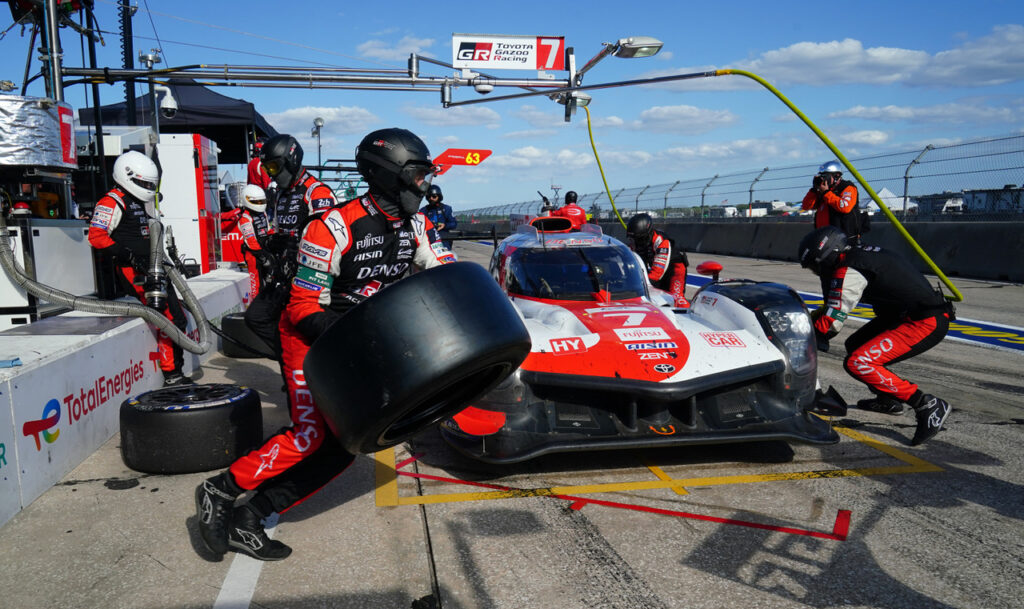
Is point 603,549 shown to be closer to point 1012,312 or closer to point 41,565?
point 41,565

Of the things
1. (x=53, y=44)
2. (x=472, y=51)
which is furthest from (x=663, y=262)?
(x=472, y=51)

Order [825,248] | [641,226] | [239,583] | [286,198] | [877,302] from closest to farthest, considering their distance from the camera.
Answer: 1. [239,583]
2. [825,248]
3. [877,302]
4. [286,198]
5. [641,226]

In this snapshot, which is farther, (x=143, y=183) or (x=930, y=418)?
(x=143, y=183)

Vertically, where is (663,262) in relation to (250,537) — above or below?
above

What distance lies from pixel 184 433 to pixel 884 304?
4.73 metres

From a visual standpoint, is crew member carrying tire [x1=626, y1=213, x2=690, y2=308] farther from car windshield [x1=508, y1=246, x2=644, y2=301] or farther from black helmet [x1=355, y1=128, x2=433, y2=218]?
black helmet [x1=355, y1=128, x2=433, y2=218]

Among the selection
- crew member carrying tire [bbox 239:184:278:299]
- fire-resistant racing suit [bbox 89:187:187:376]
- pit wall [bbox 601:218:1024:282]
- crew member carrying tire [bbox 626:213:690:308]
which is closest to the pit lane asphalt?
fire-resistant racing suit [bbox 89:187:187:376]

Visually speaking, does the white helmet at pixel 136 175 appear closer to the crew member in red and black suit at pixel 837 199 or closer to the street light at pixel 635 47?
the crew member in red and black suit at pixel 837 199

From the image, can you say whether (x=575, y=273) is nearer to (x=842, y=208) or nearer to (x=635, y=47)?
(x=842, y=208)

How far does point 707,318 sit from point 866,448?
4.28 feet

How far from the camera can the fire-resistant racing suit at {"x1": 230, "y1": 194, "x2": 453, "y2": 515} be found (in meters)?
3.15

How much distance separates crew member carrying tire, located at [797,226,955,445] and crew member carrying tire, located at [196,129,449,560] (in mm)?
3068

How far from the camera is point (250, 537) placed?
3.07m

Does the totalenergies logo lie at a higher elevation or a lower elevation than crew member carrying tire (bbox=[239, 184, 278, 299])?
lower
